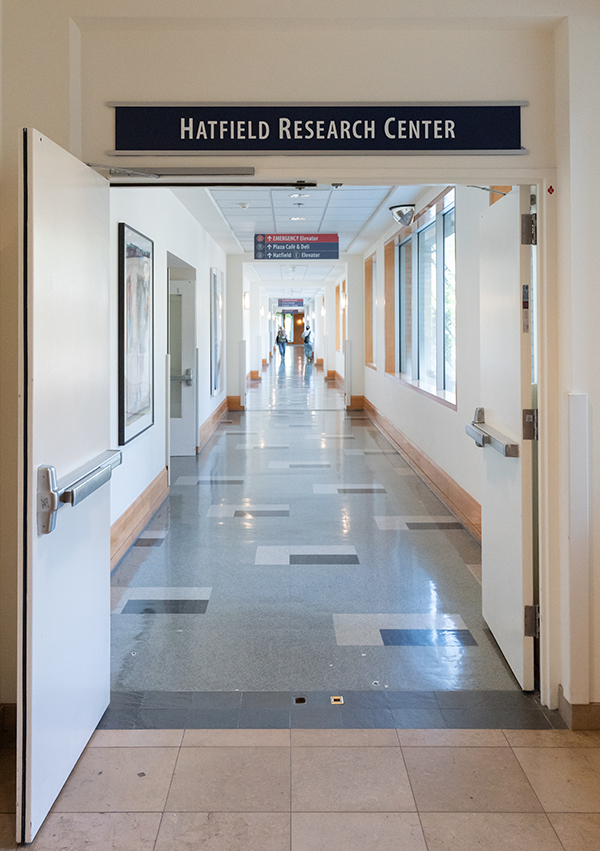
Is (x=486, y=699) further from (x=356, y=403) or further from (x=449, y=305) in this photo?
(x=356, y=403)

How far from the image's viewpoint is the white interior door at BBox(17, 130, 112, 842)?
2.20 meters

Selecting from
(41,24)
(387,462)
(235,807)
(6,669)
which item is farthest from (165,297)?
(235,807)

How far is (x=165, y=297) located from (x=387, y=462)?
11.6ft

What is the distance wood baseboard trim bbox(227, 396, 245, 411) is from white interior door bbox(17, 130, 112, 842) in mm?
11719

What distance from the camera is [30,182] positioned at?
2170mm

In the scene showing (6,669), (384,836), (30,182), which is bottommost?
(384,836)

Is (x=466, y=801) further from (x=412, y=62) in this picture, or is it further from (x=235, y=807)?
(x=412, y=62)

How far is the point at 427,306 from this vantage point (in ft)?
30.4

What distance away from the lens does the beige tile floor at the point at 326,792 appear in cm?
225

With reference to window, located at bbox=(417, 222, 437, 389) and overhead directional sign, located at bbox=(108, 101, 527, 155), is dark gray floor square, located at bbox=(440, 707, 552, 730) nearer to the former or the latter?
overhead directional sign, located at bbox=(108, 101, 527, 155)

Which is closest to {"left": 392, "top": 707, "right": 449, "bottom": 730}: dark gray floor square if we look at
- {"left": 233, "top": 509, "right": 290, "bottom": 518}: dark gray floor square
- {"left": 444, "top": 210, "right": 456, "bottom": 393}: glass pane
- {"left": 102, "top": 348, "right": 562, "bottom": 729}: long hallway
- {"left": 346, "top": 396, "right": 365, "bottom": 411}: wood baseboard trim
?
{"left": 102, "top": 348, "right": 562, "bottom": 729}: long hallway

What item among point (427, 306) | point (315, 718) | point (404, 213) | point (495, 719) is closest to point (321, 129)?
point (315, 718)

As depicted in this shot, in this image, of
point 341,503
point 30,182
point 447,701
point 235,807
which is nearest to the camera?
point 30,182

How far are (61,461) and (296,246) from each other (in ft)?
30.5
